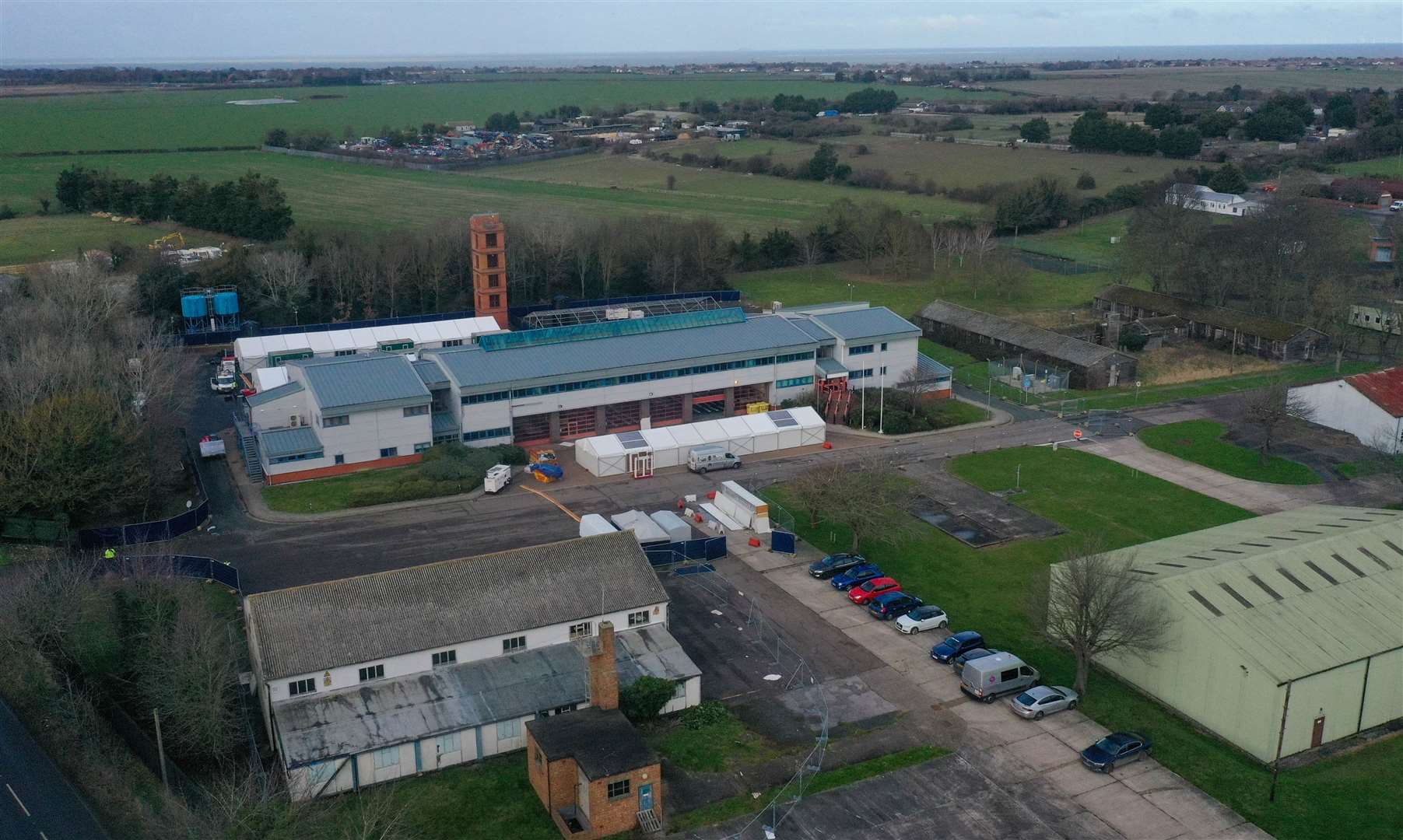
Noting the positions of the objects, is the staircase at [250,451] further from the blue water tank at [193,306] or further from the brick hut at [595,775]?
the brick hut at [595,775]

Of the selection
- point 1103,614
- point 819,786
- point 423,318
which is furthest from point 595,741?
point 423,318

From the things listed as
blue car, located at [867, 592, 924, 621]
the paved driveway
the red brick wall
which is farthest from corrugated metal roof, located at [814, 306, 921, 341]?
the paved driveway

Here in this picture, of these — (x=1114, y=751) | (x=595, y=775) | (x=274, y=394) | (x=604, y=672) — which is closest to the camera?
(x=595, y=775)

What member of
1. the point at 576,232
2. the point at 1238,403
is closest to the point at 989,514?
the point at 1238,403

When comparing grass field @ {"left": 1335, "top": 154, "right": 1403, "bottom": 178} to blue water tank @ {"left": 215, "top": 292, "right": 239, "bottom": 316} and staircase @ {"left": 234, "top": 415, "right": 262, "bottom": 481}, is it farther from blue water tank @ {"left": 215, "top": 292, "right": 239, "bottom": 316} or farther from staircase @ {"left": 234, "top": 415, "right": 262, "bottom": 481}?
staircase @ {"left": 234, "top": 415, "right": 262, "bottom": 481}

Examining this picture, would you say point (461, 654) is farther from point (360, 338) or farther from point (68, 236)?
point (68, 236)

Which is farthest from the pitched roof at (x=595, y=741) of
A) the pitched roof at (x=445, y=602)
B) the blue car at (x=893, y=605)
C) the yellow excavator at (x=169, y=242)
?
the yellow excavator at (x=169, y=242)

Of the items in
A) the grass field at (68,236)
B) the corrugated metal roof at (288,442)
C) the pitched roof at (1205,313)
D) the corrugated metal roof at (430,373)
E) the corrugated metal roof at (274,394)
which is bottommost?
the corrugated metal roof at (288,442)

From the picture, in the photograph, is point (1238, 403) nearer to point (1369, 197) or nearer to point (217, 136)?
point (1369, 197)
